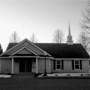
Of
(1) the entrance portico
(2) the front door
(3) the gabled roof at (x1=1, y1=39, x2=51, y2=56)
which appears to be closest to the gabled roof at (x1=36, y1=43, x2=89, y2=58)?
(3) the gabled roof at (x1=1, y1=39, x2=51, y2=56)

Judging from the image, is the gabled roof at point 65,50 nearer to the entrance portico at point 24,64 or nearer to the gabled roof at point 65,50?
the gabled roof at point 65,50

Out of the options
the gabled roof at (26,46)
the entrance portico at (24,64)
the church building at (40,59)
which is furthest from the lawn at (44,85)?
the gabled roof at (26,46)

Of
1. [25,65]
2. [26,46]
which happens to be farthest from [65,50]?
[25,65]

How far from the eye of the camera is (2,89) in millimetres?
14633

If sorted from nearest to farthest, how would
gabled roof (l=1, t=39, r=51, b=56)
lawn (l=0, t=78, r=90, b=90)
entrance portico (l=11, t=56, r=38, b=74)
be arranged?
1. lawn (l=0, t=78, r=90, b=90)
2. entrance portico (l=11, t=56, r=38, b=74)
3. gabled roof (l=1, t=39, r=51, b=56)

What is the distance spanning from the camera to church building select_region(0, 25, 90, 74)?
3275 centimetres

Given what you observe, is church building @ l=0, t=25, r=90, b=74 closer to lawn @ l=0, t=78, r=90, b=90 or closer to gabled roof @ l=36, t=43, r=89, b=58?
gabled roof @ l=36, t=43, r=89, b=58

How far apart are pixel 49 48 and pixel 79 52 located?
5837 millimetres

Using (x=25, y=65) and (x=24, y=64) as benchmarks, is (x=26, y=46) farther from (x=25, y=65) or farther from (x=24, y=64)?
(x=25, y=65)

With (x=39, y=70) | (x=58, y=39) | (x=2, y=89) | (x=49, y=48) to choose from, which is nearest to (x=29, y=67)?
(x=39, y=70)

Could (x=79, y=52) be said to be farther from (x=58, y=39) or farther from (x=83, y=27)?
(x=58, y=39)

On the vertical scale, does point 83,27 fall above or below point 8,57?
above

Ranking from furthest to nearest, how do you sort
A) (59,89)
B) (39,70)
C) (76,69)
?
(76,69), (39,70), (59,89)

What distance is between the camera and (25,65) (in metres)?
33.7
